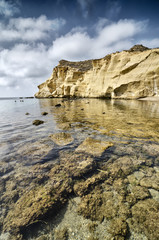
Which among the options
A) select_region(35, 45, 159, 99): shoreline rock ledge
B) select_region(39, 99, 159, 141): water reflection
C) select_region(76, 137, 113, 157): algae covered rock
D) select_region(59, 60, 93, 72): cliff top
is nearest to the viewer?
select_region(76, 137, 113, 157): algae covered rock

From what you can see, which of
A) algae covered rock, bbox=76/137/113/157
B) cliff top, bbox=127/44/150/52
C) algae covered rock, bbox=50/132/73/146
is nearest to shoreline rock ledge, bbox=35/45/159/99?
cliff top, bbox=127/44/150/52

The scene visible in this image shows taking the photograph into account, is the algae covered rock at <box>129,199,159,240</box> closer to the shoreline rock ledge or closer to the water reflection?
the water reflection

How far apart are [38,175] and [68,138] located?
2.01m

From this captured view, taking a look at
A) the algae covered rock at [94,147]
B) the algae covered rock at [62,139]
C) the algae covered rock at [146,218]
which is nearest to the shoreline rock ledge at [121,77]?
the algae covered rock at [94,147]

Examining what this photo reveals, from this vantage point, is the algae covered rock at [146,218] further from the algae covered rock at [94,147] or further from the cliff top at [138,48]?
the cliff top at [138,48]

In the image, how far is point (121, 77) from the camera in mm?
31469

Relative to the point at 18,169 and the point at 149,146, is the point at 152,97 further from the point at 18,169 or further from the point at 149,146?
the point at 18,169

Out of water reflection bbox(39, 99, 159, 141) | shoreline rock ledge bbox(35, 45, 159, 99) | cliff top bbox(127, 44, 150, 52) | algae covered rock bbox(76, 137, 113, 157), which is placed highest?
cliff top bbox(127, 44, 150, 52)

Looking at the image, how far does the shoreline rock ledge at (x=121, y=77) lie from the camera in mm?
26406

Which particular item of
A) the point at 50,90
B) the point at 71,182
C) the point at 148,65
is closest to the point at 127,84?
the point at 148,65

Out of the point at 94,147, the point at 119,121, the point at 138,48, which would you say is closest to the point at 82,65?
the point at 138,48

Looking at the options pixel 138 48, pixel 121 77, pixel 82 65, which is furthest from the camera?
pixel 82 65

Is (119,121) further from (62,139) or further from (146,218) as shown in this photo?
(146,218)

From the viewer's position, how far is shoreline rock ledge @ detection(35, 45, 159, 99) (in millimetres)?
26406
